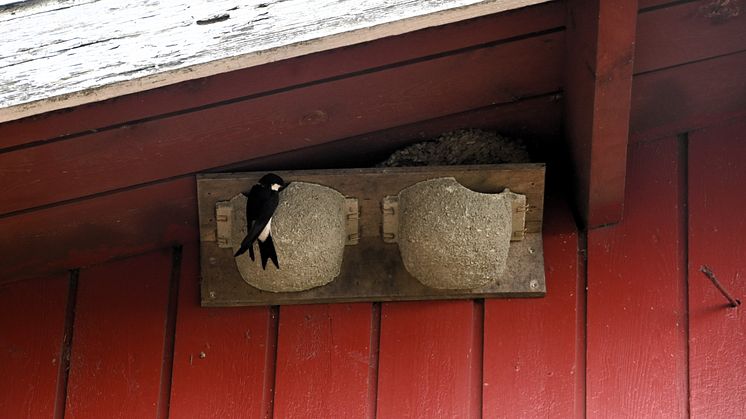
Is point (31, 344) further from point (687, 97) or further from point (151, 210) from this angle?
point (687, 97)

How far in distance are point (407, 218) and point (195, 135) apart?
1.69 feet

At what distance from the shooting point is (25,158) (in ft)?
10.8

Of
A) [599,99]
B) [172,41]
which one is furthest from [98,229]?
[599,99]

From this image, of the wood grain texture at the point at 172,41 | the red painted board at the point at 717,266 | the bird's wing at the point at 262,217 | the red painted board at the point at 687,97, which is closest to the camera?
the wood grain texture at the point at 172,41

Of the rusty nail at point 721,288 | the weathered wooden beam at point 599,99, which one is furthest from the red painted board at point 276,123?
the rusty nail at point 721,288

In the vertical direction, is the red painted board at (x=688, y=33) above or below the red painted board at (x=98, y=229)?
above

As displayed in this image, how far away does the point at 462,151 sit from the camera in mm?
3598

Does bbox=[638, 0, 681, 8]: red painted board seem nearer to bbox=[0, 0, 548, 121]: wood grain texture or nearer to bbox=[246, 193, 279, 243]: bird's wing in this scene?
bbox=[0, 0, 548, 121]: wood grain texture

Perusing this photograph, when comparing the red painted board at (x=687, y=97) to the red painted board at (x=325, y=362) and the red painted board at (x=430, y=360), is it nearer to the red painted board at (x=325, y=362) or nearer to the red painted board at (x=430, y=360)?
the red painted board at (x=430, y=360)

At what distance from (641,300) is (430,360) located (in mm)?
490

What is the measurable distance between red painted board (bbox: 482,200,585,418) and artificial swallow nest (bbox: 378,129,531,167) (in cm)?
23

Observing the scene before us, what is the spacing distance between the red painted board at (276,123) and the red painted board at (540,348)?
0.41 metres

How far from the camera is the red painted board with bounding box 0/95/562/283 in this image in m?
3.45

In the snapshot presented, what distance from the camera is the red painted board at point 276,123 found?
3312mm
